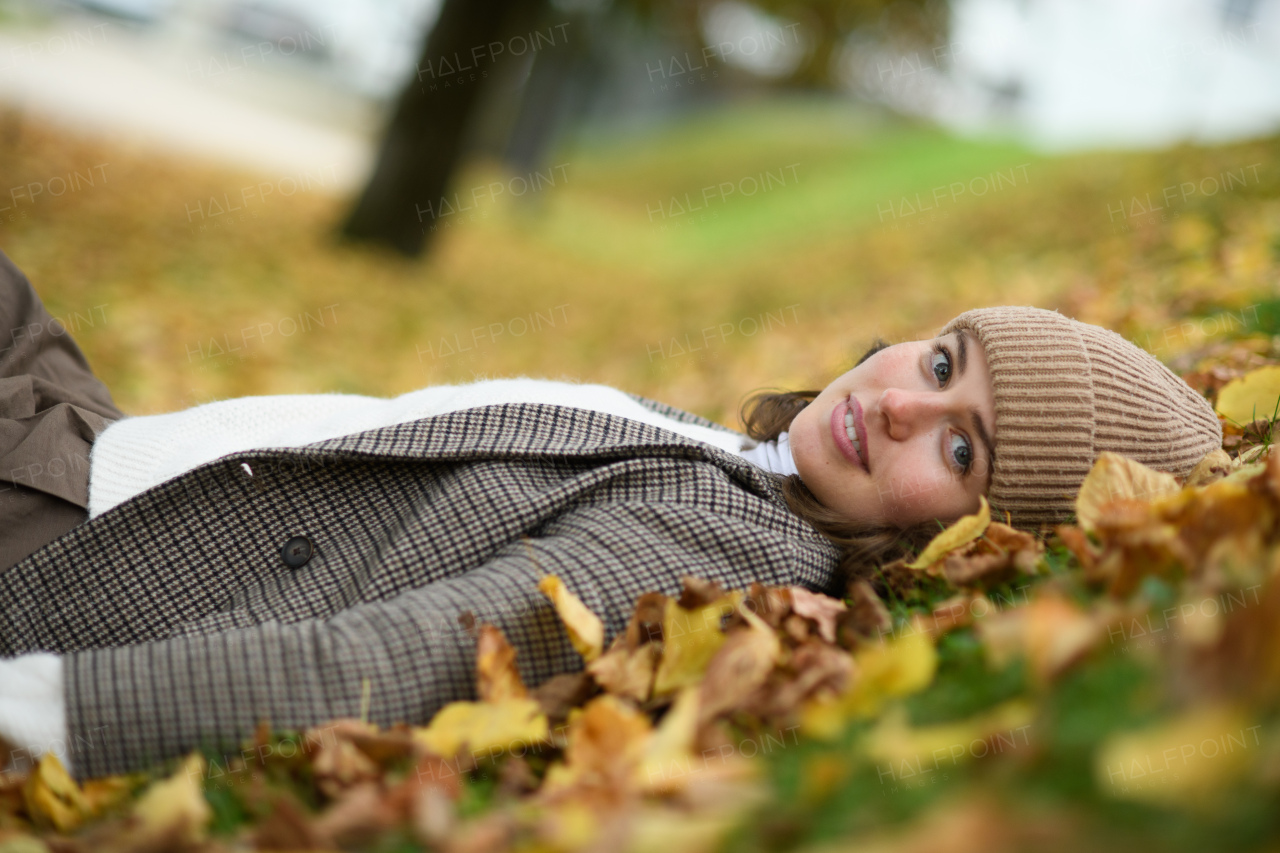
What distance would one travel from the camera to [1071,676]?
1.09 m

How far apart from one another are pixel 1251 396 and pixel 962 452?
2.89ft

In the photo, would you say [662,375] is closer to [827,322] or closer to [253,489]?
[827,322]

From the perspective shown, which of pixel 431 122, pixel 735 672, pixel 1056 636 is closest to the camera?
pixel 1056 636

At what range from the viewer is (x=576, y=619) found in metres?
1.56

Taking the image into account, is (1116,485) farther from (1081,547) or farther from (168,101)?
(168,101)

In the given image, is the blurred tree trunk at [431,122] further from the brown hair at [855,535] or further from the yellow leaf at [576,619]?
the yellow leaf at [576,619]

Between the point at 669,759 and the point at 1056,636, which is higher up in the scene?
the point at 1056,636

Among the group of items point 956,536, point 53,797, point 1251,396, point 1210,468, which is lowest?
point 53,797

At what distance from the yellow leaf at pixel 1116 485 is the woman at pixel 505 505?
6.9 inches

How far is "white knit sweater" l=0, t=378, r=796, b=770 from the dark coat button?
0.27 metres

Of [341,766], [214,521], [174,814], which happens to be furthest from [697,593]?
[214,521]

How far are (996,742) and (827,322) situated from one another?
A: 5856mm

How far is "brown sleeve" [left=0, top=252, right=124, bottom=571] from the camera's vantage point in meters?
1.89

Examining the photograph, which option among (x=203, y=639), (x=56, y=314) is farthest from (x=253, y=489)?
(x=56, y=314)
